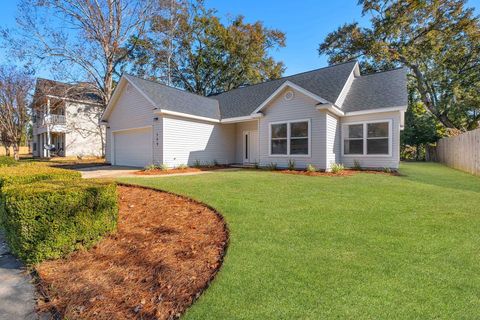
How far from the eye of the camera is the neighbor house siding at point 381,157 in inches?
468

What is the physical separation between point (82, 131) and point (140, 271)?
86.1 ft

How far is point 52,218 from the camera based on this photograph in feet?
11.7

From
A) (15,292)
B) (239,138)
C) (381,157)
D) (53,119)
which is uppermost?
(53,119)

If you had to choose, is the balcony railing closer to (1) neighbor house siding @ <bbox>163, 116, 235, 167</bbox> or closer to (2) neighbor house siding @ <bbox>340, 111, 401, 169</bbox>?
(1) neighbor house siding @ <bbox>163, 116, 235, 167</bbox>

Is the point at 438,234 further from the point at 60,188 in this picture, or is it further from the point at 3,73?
the point at 3,73

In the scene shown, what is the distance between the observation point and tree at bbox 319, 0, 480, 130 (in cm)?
2273

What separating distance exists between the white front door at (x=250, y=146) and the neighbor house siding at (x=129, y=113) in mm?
5822

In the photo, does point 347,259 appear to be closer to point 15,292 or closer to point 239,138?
point 15,292

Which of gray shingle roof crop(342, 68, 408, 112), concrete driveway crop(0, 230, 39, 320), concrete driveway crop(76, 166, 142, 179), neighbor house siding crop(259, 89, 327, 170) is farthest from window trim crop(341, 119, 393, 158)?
concrete driveway crop(0, 230, 39, 320)

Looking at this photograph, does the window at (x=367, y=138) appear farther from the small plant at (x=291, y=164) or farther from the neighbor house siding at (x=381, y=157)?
the small plant at (x=291, y=164)

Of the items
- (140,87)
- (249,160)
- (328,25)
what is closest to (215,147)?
(249,160)

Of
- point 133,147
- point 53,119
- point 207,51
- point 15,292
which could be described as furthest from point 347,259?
→ point 207,51

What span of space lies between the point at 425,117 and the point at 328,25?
509 inches

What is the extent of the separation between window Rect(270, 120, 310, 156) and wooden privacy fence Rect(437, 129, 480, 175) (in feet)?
23.3
